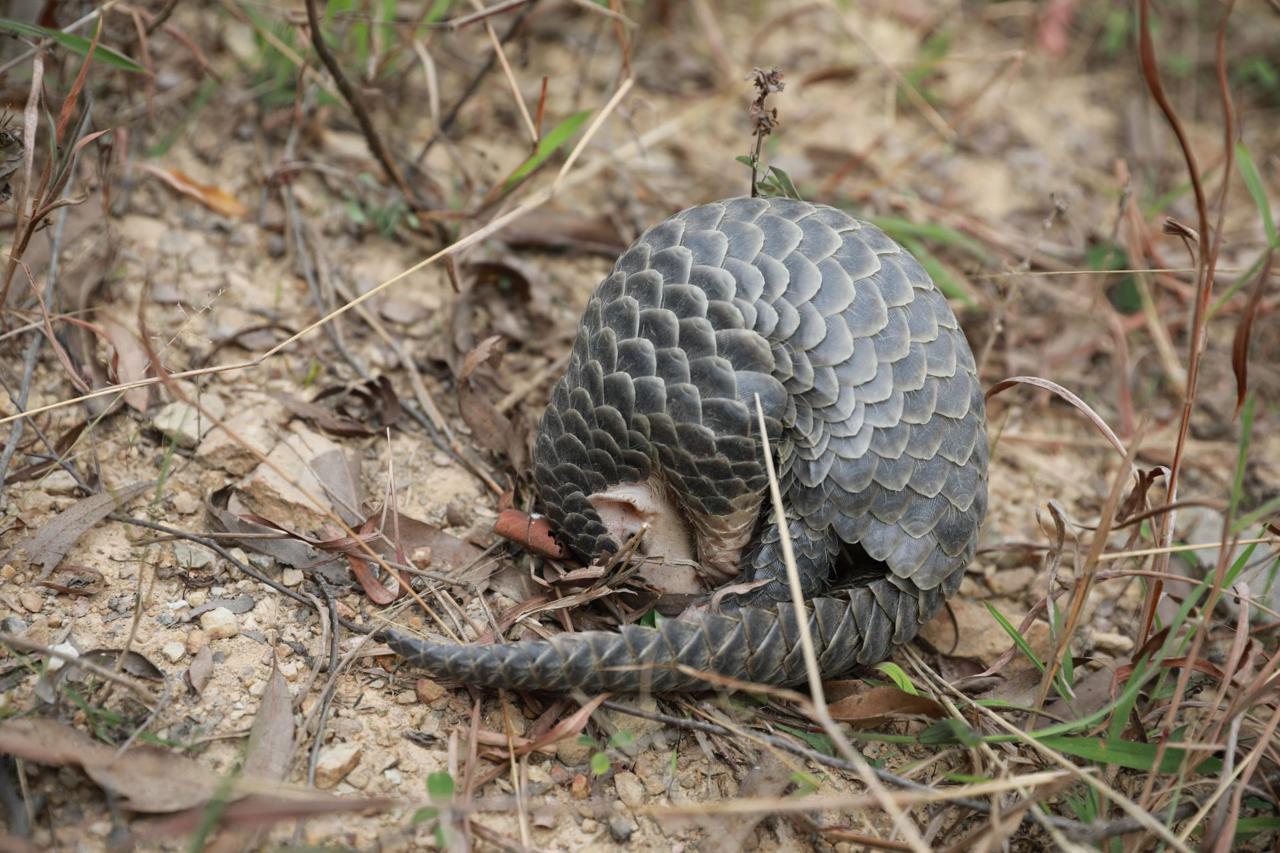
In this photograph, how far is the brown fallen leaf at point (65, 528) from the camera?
2.35 meters

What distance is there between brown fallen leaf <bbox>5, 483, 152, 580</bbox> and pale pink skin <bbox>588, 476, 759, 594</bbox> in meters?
1.15

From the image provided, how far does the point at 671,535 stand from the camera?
8.43 ft

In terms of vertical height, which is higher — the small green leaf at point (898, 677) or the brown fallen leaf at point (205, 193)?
the brown fallen leaf at point (205, 193)

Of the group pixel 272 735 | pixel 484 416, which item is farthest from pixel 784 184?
pixel 272 735

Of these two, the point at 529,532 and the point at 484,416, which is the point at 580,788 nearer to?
the point at 529,532

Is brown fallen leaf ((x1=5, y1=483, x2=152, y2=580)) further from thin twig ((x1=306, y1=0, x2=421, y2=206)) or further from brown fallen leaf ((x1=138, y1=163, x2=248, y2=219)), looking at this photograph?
thin twig ((x1=306, y1=0, x2=421, y2=206))

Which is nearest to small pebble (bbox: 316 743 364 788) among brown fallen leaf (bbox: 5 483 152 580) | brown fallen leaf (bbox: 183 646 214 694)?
brown fallen leaf (bbox: 183 646 214 694)

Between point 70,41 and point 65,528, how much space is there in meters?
1.32

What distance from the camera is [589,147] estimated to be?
159 inches

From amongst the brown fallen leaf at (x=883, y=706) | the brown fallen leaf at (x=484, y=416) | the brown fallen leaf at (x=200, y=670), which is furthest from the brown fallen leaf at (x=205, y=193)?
the brown fallen leaf at (x=883, y=706)

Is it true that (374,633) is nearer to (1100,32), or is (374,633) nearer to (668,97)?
(668,97)

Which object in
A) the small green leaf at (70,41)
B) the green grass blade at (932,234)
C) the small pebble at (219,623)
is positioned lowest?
the small pebble at (219,623)

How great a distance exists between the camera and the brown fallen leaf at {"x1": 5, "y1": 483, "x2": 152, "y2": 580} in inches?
92.7

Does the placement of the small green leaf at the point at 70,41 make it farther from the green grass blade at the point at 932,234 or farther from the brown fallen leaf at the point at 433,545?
the green grass blade at the point at 932,234
